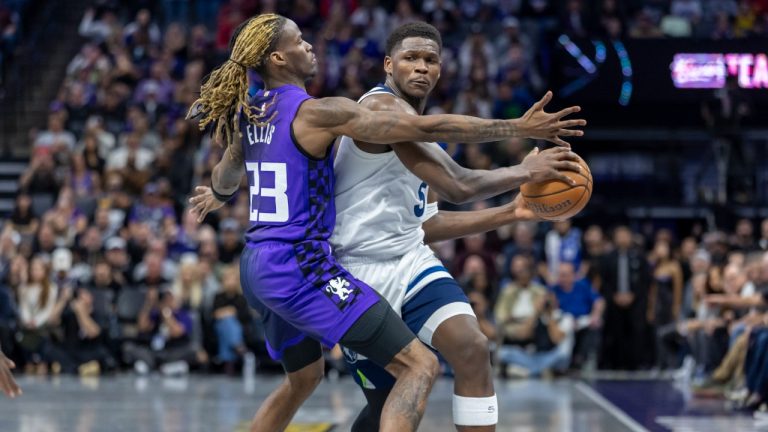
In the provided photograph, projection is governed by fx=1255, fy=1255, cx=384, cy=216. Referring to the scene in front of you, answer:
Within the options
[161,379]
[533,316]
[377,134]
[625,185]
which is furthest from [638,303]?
[377,134]

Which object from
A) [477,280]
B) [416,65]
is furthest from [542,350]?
[416,65]

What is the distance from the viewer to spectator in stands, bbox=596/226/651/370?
14.1 metres

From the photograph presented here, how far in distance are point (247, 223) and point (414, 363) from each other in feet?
32.6

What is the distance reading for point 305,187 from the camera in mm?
5246

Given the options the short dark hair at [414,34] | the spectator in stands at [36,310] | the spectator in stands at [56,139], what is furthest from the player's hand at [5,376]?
the spectator in stands at [56,139]

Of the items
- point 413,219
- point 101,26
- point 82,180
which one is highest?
point 101,26

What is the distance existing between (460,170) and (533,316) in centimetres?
844

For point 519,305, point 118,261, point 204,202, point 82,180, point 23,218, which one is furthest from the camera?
point 82,180

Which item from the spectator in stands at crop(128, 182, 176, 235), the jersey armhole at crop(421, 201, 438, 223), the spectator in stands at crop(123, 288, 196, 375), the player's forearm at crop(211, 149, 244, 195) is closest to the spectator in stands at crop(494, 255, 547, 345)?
the spectator in stands at crop(123, 288, 196, 375)

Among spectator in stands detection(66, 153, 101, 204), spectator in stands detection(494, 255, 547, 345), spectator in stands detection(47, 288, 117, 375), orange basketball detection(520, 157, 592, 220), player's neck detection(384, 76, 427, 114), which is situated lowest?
spectator in stands detection(47, 288, 117, 375)

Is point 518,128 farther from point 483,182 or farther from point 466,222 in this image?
point 466,222

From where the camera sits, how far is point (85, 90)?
58.1 ft

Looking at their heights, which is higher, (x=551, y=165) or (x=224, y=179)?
(x=551, y=165)

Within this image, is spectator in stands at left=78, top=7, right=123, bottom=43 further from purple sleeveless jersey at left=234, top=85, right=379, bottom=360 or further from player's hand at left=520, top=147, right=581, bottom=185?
player's hand at left=520, top=147, right=581, bottom=185
